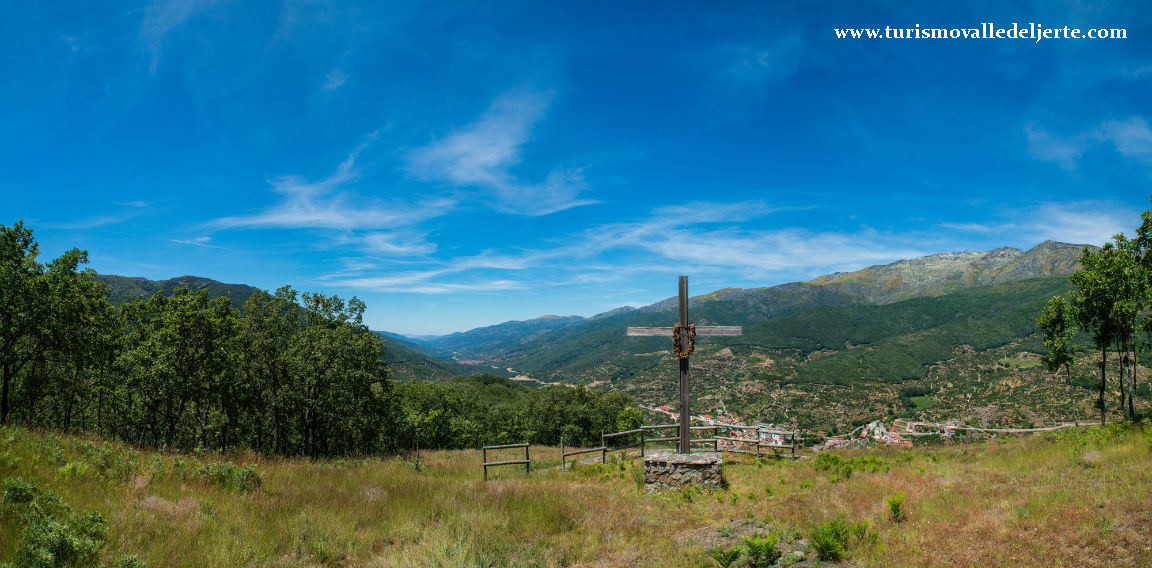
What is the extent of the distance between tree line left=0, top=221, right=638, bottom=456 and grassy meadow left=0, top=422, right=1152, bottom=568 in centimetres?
1154

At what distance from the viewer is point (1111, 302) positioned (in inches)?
616

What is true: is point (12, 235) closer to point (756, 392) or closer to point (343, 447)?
point (343, 447)

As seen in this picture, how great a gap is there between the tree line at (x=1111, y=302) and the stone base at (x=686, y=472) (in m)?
14.7

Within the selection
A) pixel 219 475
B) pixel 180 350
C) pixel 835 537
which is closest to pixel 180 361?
pixel 180 350

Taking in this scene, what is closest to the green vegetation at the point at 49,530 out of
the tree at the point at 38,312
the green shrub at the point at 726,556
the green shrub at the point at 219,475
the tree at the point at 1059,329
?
the green shrub at the point at 219,475

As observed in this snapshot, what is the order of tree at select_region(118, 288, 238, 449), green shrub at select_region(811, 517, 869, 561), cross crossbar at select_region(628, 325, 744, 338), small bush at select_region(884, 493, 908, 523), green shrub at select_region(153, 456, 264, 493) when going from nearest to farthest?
green shrub at select_region(811, 517, 869, 561)
small bush at select_region(884, 493, 908, 523)
green shrub at select_region(153, 456, 264, 493)
cross crossbar at select_region(628, 325, 744, 338)
tree at select_region(118, 288, 238, 449)

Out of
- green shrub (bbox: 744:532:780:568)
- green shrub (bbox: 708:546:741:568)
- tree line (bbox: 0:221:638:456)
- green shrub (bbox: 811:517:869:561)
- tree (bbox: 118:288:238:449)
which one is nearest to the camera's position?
green shrub (bbox: 708:546:741:568)

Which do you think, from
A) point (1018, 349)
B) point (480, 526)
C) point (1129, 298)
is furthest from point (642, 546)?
point (1018, 349)

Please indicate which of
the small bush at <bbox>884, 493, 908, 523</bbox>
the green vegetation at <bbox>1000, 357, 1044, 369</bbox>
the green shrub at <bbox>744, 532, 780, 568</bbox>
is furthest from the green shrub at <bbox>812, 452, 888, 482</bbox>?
the green vegetation at <bbox>1000, 357, 1044, 369</bbox>

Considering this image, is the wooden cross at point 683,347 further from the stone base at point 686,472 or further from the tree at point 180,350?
the tree at point 180,350

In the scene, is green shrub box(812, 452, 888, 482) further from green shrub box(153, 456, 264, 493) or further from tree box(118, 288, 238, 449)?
tree box(118, 288, 238, 449)

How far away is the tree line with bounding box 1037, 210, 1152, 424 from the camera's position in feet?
48.5

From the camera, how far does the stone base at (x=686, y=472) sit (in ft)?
35.0

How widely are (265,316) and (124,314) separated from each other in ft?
23.5
